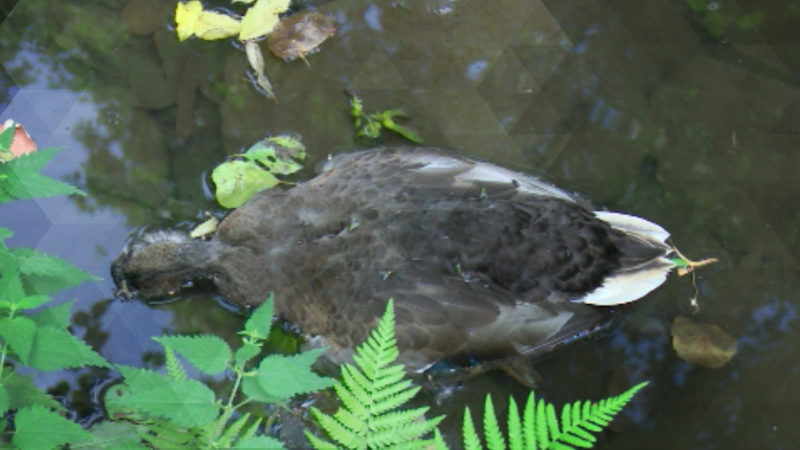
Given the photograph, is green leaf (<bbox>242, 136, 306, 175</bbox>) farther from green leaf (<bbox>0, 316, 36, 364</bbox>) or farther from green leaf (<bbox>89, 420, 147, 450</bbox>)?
green leaf (<bbox>0, 316, 36, 364</bbox>)

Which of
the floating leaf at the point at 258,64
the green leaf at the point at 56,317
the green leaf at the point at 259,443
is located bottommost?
the green leaf at the point at 259,443

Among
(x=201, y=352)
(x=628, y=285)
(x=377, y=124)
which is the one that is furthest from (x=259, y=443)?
(x=377, y=124)

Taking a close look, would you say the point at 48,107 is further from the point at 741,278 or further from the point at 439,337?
the point at 741,278

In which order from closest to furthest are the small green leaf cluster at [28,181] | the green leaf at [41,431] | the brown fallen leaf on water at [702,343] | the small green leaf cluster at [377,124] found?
the green leaf at [41,431] → the small green leaf cluster at [28,181] → the brown fallen leaf on water at [702,343] → the small green leaf cluster at [377,124]

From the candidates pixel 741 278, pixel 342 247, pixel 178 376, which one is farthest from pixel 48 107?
pixel 741 278

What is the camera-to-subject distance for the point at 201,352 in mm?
2150

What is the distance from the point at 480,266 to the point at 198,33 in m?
2.25

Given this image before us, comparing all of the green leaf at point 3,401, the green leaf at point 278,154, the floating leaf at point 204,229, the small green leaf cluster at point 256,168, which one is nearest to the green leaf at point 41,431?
Result: the green leaf at point 3,401

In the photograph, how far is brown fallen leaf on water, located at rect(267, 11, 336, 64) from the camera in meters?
4.28

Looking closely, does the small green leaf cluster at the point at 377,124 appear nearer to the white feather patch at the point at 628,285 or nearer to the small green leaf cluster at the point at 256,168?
the small green leaf cluster at the point at 256,168

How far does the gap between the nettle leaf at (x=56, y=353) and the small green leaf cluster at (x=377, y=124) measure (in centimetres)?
222

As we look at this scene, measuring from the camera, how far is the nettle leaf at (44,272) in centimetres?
254

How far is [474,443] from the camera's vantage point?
202 cm

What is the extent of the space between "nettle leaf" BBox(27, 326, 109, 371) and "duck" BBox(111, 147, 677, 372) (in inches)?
50.1
